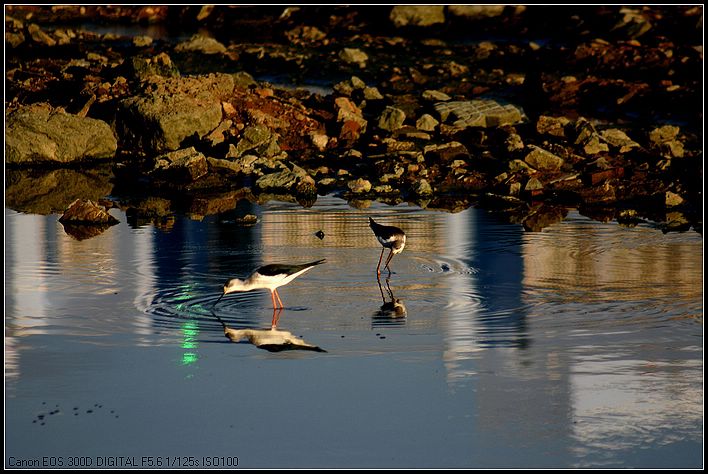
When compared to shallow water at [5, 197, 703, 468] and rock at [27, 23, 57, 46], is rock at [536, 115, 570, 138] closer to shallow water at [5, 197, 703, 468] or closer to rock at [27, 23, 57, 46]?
shallow water at [5, 197, 703, 468]

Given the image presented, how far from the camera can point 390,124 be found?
74.8 feet

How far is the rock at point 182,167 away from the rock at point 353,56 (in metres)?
10.8

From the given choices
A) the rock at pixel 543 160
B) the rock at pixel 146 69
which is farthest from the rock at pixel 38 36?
the rock at pixel 543 160

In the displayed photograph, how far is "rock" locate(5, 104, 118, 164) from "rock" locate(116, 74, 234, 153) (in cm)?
74

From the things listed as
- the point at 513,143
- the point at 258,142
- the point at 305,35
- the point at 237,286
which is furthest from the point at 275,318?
the point at 305,35

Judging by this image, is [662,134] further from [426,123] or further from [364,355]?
[364,355]

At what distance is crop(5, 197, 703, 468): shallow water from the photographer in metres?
7.30

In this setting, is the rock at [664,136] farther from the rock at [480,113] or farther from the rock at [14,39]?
the rock at [14,39]

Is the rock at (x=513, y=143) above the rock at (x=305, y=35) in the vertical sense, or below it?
below

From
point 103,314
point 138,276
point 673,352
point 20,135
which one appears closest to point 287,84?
point 20,135

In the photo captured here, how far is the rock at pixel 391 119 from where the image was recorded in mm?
22812

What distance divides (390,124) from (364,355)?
13878 millimetres

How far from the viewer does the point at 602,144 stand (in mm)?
20891

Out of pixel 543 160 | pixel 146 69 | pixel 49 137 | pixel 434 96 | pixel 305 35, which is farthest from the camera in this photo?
pixel 305 35
